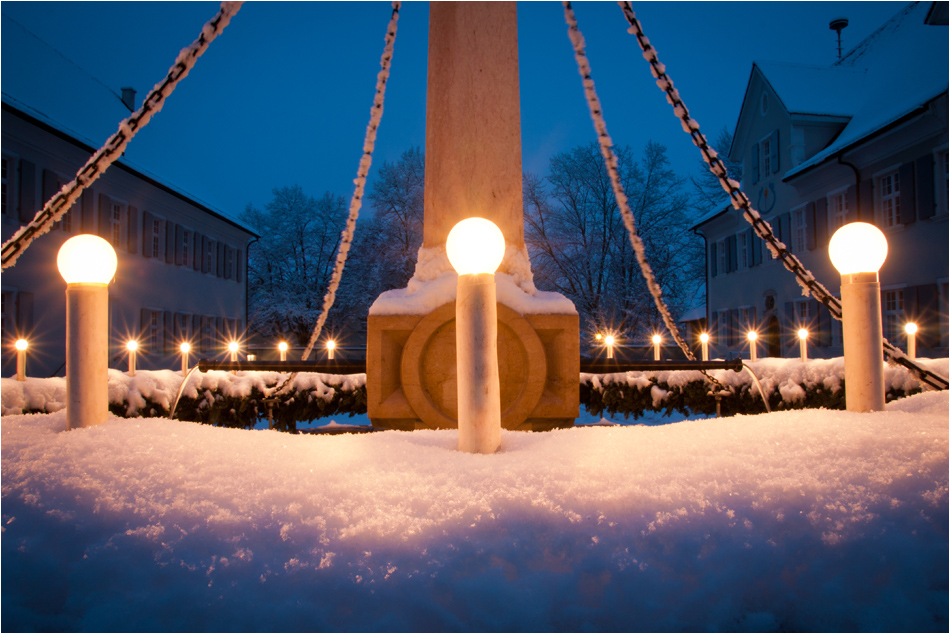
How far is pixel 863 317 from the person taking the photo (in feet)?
7.41

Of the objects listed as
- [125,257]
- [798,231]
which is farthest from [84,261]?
[798,231]

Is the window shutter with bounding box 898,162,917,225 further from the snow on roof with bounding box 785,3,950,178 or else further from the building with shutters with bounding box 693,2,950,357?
the snow on roof with bounding box 785,3,950,178

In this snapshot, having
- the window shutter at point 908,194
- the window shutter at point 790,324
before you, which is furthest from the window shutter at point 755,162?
the window shutter at point 908,194

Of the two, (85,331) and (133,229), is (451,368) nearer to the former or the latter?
(85,331)

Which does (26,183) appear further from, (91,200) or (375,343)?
(375,343)

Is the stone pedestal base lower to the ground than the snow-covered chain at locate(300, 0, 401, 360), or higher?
lower

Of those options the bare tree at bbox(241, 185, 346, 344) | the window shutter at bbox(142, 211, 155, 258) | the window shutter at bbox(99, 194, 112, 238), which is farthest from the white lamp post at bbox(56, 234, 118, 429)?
the bare tree at bbox(241, 185, 346, 344)

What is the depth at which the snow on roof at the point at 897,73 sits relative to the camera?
432 inches

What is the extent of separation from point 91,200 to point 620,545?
14.9 metres

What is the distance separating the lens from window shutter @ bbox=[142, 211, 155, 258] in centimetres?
1451

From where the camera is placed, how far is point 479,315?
1748 mm

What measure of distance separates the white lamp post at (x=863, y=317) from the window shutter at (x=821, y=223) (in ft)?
43.5

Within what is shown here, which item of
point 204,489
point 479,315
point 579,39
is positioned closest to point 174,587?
point 204,489

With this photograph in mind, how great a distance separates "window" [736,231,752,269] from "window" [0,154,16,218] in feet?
62.7
